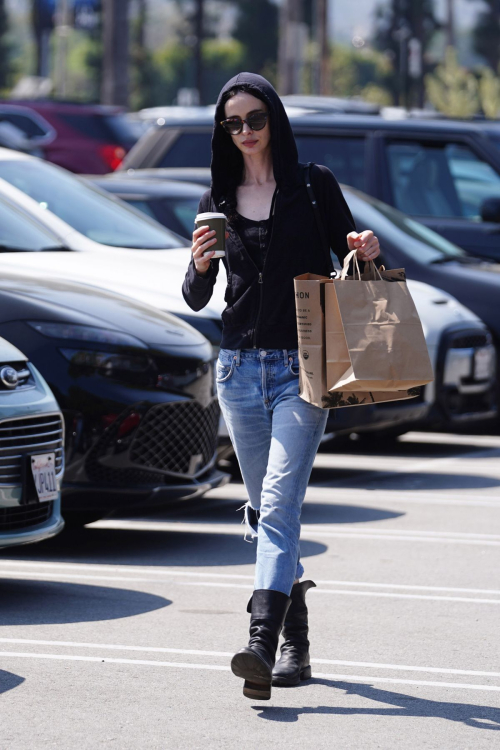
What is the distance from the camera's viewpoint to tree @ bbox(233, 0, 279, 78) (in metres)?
83.4

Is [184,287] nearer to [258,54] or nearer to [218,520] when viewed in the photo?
[218,520]

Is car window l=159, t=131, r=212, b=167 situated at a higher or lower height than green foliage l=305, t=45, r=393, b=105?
lower

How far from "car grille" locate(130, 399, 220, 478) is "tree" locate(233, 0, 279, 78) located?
7711cm

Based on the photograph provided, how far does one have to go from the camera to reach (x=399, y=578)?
670 centimetres

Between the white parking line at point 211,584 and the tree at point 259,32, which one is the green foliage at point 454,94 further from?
the white parking line at point 211,584

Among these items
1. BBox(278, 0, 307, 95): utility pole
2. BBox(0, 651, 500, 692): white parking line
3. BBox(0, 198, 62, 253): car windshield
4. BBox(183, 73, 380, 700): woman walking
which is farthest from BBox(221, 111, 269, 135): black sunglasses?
BBox(278, 0, 307, 95): utility pole

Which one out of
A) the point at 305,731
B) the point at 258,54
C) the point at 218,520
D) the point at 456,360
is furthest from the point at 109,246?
the point at 258,54

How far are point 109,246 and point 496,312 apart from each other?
11.8 feet

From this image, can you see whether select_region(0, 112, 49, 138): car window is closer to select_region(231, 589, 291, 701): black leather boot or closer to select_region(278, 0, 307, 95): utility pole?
select_region(278, 0, 307, 95): utility pole

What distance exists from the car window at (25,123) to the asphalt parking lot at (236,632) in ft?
52.7

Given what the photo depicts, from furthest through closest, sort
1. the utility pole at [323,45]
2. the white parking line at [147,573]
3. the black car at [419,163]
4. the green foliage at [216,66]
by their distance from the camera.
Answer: the green foliage at [216,66] → the utility pole at [323,45] → the black car at [419,163] → the white parking line at [147,573]

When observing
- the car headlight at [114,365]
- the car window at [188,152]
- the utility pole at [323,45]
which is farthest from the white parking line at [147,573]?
the utility pole at [323,45]

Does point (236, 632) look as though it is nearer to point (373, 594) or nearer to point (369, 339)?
point (373, 594)

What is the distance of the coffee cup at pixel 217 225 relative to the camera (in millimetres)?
4762
